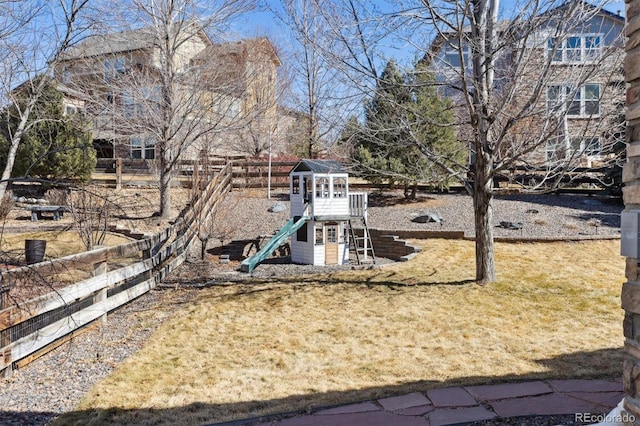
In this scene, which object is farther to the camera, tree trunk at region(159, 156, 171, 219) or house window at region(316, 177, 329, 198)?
tree trunk at region(159, 156, 171, 219)

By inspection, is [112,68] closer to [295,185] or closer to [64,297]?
[295,185]

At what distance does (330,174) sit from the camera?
38.1 feet

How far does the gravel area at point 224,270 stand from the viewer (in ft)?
14.5

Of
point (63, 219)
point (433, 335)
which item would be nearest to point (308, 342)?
point (433, 335)

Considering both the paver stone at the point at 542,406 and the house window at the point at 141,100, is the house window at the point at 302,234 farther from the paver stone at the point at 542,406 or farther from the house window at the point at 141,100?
the paver stone at the point at 542,406

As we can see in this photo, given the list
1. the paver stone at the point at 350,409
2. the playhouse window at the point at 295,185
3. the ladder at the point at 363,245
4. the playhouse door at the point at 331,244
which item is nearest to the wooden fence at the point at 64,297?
the paver stone at the point at 350,409

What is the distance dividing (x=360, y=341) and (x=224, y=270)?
5.57 metres

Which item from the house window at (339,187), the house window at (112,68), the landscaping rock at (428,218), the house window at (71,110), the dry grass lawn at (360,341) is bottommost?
the dry grass lawn at (360,341)

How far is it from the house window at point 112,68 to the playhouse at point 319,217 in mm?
6109

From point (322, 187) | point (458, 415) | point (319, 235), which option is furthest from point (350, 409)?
point (322, 187)

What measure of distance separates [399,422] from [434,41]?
6.36 m

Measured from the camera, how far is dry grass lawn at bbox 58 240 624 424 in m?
4.41

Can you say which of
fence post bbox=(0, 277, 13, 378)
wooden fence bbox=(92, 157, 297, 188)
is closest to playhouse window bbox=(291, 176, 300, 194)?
wooden fence bbox=(92, 157, 297, 188)

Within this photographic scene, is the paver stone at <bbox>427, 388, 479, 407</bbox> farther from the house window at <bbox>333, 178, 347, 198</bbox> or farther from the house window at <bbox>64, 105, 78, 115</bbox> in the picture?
the house window at <bbox>64, 105, 78, 115</bbox>
